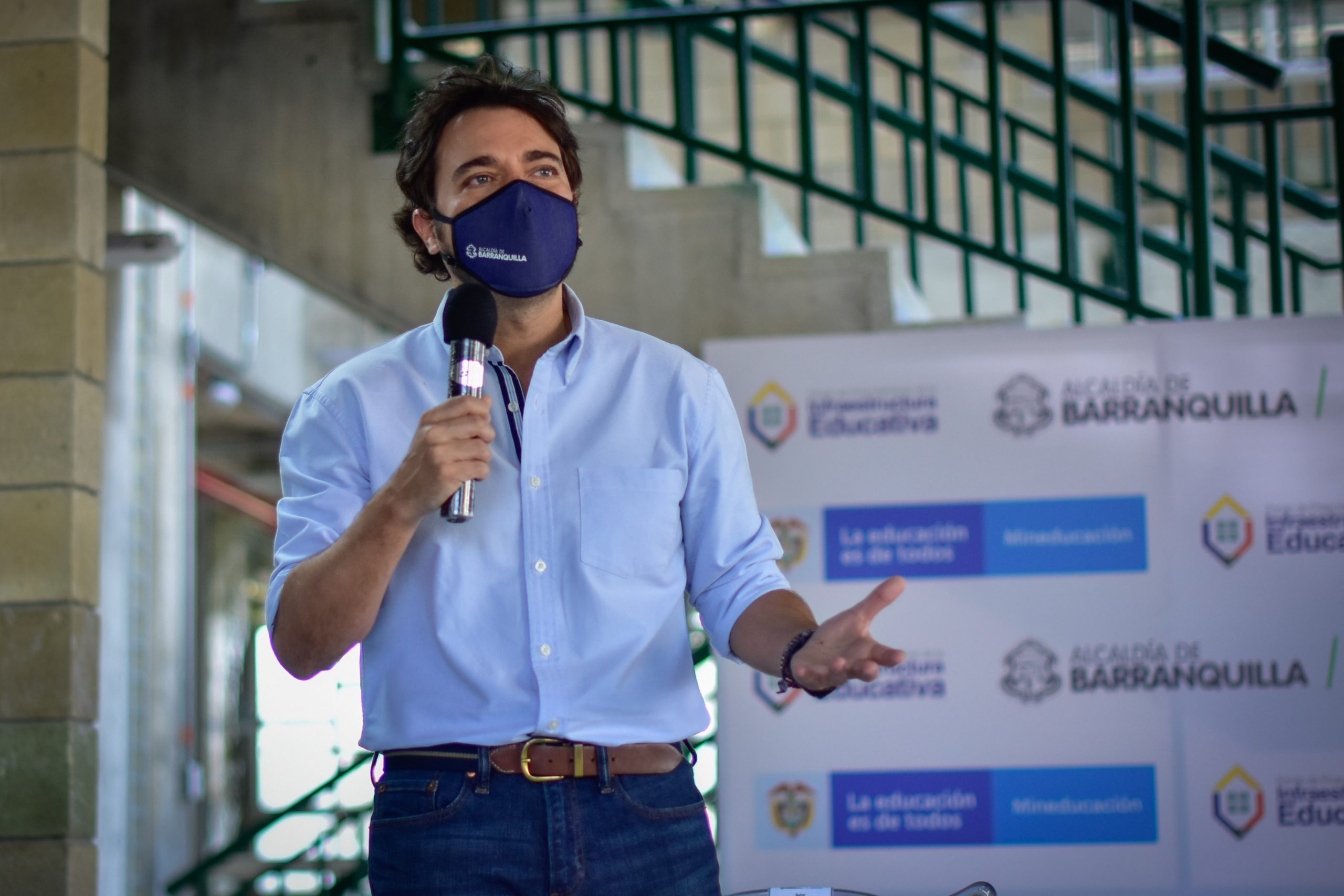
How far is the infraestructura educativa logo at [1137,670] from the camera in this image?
3.33 m

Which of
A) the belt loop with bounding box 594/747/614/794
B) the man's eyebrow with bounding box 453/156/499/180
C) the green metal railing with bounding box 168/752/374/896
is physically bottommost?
the green metal railing with bounding box 168/752/374/896

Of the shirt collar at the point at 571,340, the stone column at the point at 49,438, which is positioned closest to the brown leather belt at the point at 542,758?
the shirt collar at the point at 571,340

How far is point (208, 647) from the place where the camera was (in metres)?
9.98

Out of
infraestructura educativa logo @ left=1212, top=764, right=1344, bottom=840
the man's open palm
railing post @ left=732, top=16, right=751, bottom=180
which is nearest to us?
the man's open palm

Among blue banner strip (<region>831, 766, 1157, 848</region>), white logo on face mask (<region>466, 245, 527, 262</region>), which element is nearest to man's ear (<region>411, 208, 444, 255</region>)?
white logo on face mask (<region>466, 245, 527, 262</region>)

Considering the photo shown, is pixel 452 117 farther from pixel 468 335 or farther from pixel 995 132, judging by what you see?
pixel 995 132

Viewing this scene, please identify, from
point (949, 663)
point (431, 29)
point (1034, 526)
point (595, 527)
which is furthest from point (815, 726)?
point (431, 29)

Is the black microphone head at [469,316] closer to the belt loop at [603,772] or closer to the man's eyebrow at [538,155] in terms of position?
the man's eyebrow at [538,155]

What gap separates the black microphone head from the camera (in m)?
1.56

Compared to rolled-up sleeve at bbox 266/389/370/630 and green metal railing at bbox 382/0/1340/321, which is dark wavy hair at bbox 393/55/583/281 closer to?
rolled-up sleeve at bbox 266/389/370/630

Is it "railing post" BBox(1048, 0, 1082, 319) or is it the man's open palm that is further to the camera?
"railing post" BBox(1048, 0, 1082, 319)

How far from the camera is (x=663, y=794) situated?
5.08 ft

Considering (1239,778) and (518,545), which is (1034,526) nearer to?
(1239,778)

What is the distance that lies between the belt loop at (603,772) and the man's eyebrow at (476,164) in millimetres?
706
